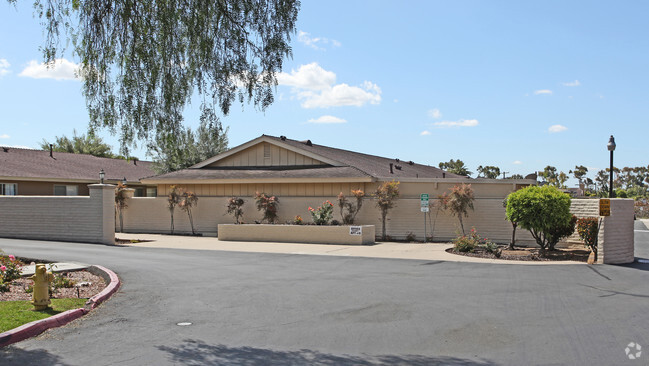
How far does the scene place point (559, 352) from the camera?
714cm

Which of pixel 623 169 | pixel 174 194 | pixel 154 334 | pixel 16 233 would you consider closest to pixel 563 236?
pixel 154 334

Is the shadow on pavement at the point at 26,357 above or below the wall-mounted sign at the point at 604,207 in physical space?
below

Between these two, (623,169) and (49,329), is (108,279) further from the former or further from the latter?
(623,169)

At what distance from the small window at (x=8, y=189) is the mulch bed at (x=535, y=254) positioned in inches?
999

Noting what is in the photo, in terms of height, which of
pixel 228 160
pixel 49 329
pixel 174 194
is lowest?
pixel 49 329

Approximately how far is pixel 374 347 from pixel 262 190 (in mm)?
21943

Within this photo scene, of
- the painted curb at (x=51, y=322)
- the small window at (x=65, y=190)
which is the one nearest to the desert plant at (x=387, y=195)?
the painted curb at (x=51, y=322)

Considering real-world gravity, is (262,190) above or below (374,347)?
→ above

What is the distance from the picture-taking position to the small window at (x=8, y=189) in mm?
32125

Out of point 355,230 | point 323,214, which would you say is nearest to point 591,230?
point 355,230

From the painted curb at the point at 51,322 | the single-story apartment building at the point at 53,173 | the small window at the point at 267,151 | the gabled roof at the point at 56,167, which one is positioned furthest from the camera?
the gabled roof at the point at 56,167

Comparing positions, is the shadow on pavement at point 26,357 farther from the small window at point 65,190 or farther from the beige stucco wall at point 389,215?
the small window at point 65,190

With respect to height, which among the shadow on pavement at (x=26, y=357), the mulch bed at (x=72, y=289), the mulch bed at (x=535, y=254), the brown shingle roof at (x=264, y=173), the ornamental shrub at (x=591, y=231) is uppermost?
the brown shingle roof at (x=264, y=173)

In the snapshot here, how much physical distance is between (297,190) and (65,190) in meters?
16.5
